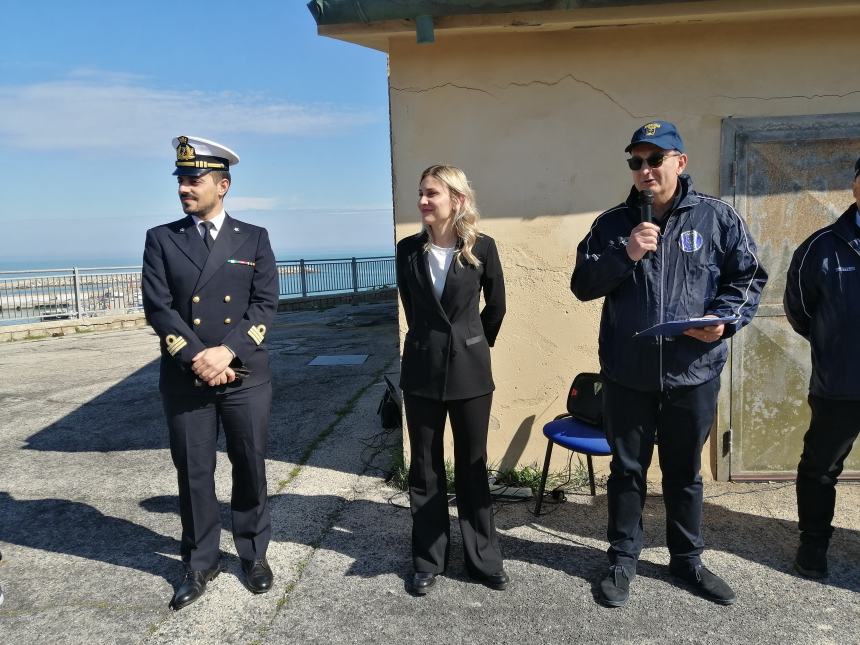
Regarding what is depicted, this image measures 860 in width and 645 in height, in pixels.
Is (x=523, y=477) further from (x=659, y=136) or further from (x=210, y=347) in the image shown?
(x=659, y=136)

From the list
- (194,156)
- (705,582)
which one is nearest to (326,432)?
(194,156)

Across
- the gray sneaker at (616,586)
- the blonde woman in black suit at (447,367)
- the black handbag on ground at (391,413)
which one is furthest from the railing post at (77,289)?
the gray sneaker at (616,586)

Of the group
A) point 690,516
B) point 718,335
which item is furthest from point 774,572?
point 718,335

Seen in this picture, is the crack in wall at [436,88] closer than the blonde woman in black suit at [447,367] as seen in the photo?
No

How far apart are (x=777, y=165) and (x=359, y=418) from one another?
4126 mm

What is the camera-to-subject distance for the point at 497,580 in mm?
3201

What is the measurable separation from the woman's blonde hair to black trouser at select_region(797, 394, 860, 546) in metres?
1.86

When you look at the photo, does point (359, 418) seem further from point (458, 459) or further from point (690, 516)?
point (690, 516)

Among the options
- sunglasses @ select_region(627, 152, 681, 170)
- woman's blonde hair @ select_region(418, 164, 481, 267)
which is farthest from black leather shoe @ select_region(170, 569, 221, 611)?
sunglasses @ select_region(627, 152, 681, 170)

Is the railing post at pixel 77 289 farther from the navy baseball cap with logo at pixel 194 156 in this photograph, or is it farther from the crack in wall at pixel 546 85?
the navy baseball cap with logo at pixel 194 156

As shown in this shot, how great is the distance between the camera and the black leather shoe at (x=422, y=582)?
3.17 meters

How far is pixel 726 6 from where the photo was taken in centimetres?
370

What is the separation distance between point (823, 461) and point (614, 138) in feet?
7.54

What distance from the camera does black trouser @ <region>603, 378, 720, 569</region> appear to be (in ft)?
9.93
